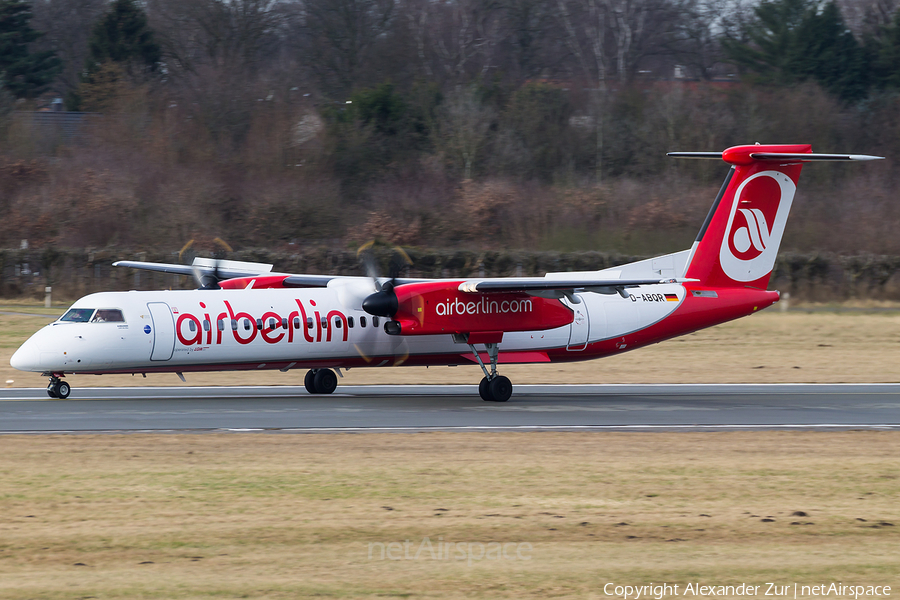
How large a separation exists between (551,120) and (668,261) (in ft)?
116

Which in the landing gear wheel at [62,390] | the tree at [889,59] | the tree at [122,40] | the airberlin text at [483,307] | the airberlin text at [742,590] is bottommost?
the airberlin text at [742,590]

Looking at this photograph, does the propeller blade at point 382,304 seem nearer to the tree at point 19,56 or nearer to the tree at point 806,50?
the tree at point 806,50

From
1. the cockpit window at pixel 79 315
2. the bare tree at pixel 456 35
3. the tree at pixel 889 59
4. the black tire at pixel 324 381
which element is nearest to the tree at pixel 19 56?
the bare tree at pixel 456 35

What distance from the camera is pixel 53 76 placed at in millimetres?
66938

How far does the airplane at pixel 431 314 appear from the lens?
1928 centimetres

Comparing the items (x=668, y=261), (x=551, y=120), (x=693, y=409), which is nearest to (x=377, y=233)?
(x=551, y=120)

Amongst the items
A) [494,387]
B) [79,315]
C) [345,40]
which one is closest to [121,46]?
[345,40]

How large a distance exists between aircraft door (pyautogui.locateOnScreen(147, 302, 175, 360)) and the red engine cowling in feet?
14.7

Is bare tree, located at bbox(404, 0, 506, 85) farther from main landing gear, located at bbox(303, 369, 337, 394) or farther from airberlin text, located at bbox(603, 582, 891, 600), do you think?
airberlin text, located at bbox(603, 582, 891, 600)

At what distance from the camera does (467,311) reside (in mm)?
21047

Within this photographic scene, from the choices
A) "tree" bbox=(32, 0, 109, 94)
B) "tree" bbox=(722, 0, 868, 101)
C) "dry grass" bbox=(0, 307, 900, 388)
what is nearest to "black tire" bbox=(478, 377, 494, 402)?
"dry grass" bbox=(0, 307, 900, 388)

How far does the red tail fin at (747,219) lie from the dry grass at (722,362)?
4.09 m

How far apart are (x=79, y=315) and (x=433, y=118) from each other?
3890 centimetres

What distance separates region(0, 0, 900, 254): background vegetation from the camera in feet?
157
